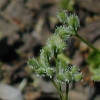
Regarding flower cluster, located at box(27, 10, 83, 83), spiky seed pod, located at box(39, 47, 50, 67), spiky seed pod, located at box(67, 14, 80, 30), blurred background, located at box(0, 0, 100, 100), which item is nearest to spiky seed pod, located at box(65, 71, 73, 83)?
flower cluster, located at box(27, 10, 83, 83)

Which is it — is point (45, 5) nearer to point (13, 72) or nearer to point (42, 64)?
point (13, 72)

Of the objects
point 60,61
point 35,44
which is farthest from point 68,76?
point 35,44

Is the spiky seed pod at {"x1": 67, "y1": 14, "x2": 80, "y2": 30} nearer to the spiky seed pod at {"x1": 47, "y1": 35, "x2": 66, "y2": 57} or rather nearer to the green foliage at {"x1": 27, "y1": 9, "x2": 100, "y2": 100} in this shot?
the green foliage at {"x1": 27, "y1": 9, "x2": 100, "y2": 100}

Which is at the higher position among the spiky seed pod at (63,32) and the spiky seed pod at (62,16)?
the spiky seed pod at (62,16)

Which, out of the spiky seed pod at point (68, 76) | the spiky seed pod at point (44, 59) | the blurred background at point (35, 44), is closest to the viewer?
the spiky seed pod at point (68, 76)

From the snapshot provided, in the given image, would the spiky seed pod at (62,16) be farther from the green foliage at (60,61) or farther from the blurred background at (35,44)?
the blurred background at (35,44)

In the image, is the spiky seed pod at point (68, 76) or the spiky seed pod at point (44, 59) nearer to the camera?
the spiky seed pod at point (68, 76)

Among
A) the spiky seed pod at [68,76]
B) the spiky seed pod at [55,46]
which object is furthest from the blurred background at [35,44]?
the spiky seed pod at [68,76]

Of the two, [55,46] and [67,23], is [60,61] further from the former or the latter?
[67,23]

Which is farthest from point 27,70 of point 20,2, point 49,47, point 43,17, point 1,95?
point 49,47
